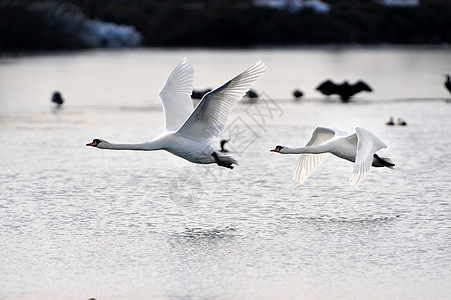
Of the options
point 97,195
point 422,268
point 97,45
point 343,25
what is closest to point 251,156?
point 97,195

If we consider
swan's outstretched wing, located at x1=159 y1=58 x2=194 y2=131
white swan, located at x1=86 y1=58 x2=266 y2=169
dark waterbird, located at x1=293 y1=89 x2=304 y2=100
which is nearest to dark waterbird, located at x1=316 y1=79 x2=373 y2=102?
dark waterbird, located at x1=293 y1=89 x2=304 y2=100

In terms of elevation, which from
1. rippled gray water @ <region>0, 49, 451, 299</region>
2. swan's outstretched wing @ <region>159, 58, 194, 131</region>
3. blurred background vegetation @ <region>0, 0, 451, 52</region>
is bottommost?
Answer: blurred background vegetation @ <region>0, 0, 451, 52</region>

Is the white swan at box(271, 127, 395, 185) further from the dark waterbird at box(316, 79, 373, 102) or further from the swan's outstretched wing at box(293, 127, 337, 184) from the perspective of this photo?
the dark waterbird at box(316, 79, 373, 102)

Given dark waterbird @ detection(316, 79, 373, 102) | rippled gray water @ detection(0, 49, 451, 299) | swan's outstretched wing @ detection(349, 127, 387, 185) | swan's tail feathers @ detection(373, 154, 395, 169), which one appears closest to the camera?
rippled gray water @ detection(0, 49, 451, 299)

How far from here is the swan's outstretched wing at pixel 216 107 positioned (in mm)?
9523

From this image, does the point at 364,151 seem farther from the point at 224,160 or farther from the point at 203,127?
the point at 203,127

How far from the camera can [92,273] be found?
313 inches

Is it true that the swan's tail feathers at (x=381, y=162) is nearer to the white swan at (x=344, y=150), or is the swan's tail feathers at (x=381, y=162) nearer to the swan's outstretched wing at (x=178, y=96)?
the white swan at (x=344, y=150)

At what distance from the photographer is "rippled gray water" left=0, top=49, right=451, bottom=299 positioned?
25.0ft

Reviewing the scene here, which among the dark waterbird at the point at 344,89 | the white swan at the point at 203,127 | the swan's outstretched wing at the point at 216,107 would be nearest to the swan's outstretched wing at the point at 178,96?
the white swan at the point at 203,127

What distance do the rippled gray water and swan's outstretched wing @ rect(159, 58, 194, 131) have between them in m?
0.95

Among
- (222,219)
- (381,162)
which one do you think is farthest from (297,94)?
(222,219)

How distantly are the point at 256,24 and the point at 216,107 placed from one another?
256 ft

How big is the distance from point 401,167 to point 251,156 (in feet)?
8.52
